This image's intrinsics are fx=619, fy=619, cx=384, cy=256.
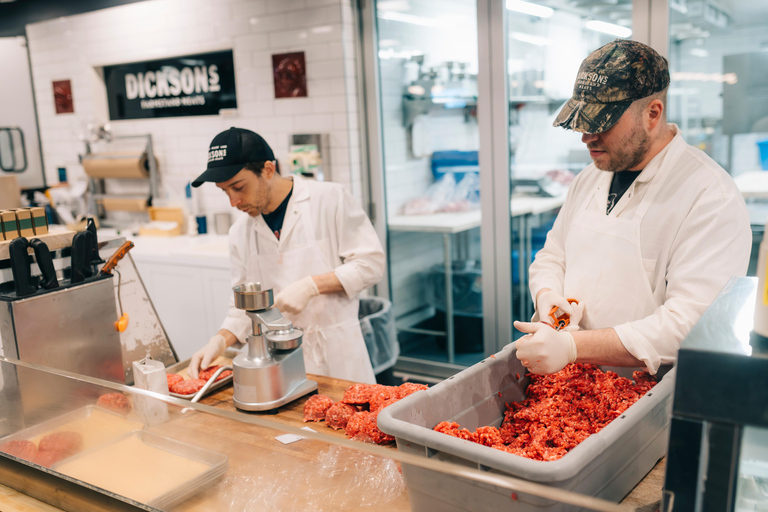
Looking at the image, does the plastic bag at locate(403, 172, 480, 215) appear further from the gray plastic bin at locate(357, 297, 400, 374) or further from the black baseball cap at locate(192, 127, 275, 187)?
the black baseball cap at locate(192, 127, 275, 187)

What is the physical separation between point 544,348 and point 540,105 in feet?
9.12

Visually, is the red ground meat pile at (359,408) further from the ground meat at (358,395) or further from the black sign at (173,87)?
the black sign at (173,87)

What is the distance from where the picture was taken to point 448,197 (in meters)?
4.23

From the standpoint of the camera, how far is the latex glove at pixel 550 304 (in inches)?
65.4

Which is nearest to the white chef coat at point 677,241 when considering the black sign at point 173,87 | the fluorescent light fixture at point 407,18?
the fluorescent light fixture at point 407,18

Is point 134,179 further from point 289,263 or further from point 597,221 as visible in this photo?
point 597,221

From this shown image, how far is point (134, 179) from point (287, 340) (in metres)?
4.10

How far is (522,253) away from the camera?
4.00 m

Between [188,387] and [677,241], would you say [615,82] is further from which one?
[188,387]

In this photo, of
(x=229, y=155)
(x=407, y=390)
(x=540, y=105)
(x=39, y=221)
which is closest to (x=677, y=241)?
(x=407, y=390)

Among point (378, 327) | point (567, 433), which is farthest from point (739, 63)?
point (567, 433)

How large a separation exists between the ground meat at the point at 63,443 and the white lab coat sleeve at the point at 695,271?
121 centimetres

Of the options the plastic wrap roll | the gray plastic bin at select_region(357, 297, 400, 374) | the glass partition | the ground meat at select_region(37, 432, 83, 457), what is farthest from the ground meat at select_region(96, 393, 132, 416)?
the plastic wrap roll

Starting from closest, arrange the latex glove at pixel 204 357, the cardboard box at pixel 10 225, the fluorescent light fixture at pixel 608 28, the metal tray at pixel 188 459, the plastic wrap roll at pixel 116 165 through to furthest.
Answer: the metal tray at pixel 188 459 < the cardboard box at pixel 10 225 < the latex glove at pixel 204 357 < the fluorescent light fixture at pixel 608 28 < the plastic wrap roll at pixel 116 165
